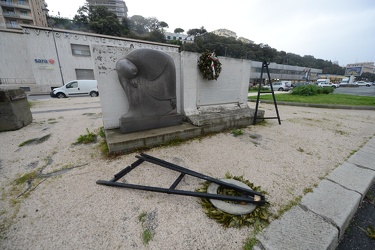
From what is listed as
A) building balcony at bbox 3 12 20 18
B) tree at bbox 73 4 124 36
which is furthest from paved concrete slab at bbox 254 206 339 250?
building balcony at bbox 3 12 20 18

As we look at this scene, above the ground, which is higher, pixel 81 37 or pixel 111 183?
pixel 81 37

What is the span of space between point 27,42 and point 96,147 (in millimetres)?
22728

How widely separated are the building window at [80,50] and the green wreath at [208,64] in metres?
21.5

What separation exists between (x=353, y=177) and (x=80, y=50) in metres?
25.4

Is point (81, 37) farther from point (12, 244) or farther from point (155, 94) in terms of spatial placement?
point (12, 244)

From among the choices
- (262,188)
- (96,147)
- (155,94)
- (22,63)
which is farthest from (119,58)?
(22,63)

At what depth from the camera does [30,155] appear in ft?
9.73

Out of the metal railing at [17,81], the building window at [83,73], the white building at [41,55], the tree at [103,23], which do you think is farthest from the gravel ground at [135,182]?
the tree at [103,23]

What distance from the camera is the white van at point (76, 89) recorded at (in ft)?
40.8

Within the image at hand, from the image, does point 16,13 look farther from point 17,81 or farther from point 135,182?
point 135,182

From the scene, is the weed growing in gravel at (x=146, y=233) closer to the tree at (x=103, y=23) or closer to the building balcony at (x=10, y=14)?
the tree at (x=103, y=23)

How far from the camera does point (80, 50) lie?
19.3 metres

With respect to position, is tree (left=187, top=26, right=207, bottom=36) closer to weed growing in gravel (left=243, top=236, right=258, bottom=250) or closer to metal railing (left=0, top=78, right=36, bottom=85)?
metal railing (left=0, top=78, right=36, bottom=85)

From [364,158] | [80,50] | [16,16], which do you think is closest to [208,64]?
[364,158]
